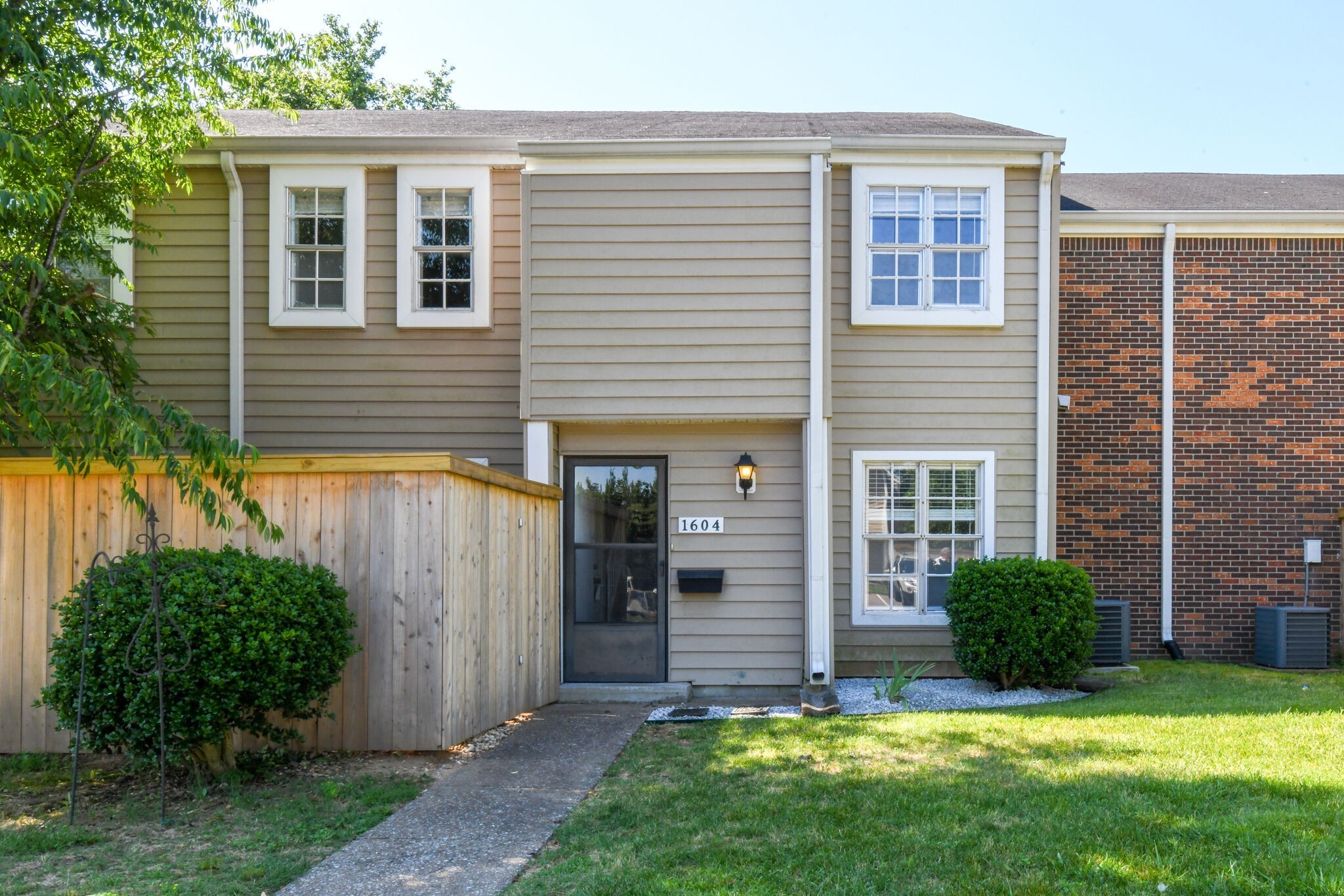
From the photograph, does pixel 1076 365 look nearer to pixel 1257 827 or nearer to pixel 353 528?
pixel 1257 827

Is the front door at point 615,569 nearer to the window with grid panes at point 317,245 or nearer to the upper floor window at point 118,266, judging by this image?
the window with grid panes at point 317,245

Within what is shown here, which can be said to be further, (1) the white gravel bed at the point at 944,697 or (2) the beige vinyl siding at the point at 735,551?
(2) the beige vinyl siding at the point at 735,551

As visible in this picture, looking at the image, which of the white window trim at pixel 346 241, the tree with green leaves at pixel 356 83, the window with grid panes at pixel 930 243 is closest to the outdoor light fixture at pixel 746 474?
the window with grid panes at pixel 930 243

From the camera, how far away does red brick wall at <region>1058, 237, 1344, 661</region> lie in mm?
10242

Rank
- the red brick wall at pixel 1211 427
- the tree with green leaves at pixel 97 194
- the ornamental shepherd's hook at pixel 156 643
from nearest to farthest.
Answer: the ornamental shepherd's hook at pixel 156 643 → the tree with green leaves at pixel 97 194 → the red brick wall at pixel 1211 427

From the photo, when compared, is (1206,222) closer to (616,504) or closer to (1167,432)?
(1167,432)

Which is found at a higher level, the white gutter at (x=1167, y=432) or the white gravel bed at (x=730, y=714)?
the white gutter at (x=1167, y=432)

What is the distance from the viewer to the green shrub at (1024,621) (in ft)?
26.9

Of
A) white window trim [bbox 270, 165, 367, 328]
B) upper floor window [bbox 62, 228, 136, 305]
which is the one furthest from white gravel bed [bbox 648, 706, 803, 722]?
upper floor window [bbox 62, 228, 136, 305]

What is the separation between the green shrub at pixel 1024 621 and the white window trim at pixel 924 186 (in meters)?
2.19

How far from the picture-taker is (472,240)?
9.30 metres

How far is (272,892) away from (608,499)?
5337mm

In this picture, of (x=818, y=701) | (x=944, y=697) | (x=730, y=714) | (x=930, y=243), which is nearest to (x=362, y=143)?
(x=930, y=243)

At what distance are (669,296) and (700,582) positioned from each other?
8.01 feet
